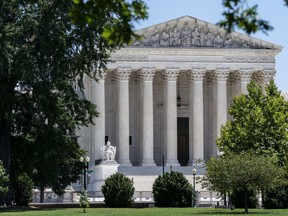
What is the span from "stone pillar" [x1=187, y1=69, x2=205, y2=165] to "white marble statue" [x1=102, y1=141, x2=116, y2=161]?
8.85 meters

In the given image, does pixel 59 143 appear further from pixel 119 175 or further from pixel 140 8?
pixel 140 8

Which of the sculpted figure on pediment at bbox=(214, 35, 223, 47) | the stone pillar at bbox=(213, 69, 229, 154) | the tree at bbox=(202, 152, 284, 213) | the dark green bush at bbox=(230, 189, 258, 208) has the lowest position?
the dark green bush at bbox=(230, 189, 258, 208)

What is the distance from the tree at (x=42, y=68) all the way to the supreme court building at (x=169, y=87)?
3196 centimetres

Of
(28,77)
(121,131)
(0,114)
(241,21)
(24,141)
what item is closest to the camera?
(241,21)

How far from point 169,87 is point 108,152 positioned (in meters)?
9.76

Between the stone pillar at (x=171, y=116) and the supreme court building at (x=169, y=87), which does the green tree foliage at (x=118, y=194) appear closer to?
the supreme court building at (x=169, y=87)

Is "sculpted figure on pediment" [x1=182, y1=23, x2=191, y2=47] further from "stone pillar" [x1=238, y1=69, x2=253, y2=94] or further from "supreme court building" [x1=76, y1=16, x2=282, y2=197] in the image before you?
"stone pillar" [x1=238, y1=69, x2=253, y2=94]

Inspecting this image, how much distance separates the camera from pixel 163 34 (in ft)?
277

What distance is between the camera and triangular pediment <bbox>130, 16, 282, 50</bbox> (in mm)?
84375

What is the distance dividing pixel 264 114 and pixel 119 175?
1305 cm

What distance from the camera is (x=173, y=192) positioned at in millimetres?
54312

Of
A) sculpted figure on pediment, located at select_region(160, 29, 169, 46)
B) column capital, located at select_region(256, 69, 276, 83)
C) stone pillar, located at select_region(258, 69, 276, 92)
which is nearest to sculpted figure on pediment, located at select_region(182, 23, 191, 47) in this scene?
sculpted figure on pediment, located at select_region(160, 29, 169, 46)

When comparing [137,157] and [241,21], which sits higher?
[137,157]

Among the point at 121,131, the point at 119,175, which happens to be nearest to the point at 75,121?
the point at 119,175
